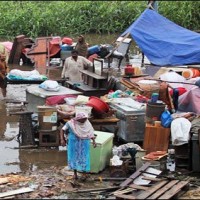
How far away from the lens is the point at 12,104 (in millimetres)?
15086

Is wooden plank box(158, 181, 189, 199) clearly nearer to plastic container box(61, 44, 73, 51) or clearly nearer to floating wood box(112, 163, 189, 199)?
floating wood box(112, 163, 189, 199)

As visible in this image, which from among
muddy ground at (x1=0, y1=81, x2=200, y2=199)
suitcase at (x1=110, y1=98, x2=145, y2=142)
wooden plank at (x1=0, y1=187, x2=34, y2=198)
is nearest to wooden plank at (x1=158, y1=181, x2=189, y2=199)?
muddy ground at (x1=0, y1=81, x2=200, y2=199)

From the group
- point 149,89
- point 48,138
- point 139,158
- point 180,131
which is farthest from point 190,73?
point 139,158

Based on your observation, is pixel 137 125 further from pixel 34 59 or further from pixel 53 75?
pixel 34 59

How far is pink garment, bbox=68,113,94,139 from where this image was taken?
34.1 feet

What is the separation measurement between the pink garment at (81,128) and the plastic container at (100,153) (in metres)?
0.44

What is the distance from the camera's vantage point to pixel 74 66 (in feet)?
54.2

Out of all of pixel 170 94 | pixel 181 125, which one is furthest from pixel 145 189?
pixel 170 94

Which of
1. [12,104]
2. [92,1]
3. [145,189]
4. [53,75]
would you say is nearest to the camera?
[145,189]

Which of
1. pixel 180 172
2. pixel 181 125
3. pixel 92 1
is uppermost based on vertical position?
pixel 92 1

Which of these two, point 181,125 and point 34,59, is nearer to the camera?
point 181,125

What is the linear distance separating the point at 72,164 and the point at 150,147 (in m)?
2.20

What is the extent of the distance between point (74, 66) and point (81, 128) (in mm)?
6234

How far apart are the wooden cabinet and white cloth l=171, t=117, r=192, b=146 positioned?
29 centimetres
